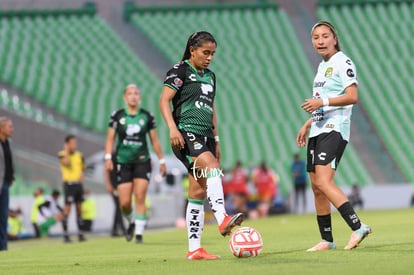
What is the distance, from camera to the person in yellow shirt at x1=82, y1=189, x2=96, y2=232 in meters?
25.9

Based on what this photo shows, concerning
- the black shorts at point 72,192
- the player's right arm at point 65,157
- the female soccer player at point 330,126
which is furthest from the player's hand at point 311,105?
the black shorts at point 72,192

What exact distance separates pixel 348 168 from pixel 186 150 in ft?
79.4

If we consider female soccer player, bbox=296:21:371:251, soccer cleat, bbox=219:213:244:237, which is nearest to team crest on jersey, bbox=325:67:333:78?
female soccer player, bbox=296:21:371:251

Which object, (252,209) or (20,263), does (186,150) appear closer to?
(20,263)

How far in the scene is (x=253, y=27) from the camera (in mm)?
41656

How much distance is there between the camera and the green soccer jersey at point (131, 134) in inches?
634

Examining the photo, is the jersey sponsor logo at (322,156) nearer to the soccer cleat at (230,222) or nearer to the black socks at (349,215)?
the black socks at (349,215)

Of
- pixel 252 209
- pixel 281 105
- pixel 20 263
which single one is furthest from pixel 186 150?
pixel 281 105

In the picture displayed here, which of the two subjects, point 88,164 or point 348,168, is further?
point 348,168

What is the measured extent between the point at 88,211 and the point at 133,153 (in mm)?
10442

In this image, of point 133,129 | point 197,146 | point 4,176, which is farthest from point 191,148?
point 4,176

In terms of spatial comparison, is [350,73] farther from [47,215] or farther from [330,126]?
[47,215]

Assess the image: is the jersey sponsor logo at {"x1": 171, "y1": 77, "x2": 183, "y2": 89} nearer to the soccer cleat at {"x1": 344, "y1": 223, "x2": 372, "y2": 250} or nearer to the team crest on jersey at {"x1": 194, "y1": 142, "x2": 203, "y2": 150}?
the team crest on jersey at {"x1": 194, "y1": 142, "x2": 203, "y2": 150}

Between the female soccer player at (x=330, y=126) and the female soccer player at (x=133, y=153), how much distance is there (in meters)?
5.69
